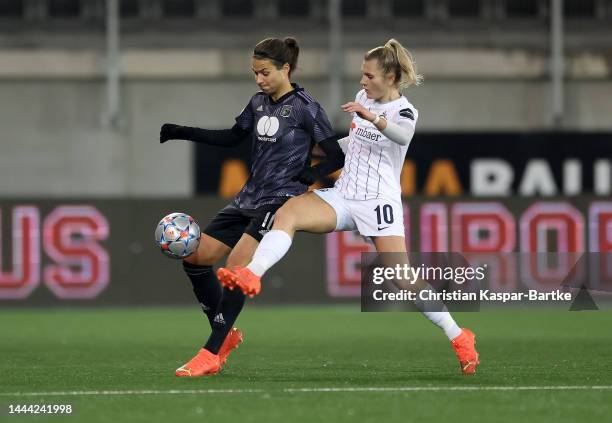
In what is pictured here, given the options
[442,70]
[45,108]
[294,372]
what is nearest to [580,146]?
[442,70]

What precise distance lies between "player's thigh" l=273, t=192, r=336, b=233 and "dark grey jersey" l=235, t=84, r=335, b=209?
28 cm

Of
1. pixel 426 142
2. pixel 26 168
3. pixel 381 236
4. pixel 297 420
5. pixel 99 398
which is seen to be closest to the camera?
pixel 297 420

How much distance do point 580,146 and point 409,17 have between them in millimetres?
4424

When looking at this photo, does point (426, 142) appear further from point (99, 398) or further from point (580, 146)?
point (99, 398)

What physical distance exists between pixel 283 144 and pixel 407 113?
74 centimetres

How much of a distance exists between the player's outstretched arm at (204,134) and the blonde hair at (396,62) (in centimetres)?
98

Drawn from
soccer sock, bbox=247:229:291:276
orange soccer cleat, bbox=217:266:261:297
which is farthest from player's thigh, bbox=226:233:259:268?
orange soccer cleat, bbox=217:266:261:297

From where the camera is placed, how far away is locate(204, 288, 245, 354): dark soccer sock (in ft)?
26.3

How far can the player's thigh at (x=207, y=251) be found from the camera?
27.3 feet

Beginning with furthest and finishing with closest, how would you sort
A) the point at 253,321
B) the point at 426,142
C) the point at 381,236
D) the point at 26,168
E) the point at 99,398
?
the point at 26,168, the point at 426,142, the point at 253,321, the point at 381,236, the point at 99,398

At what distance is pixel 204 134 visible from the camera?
27.8ft

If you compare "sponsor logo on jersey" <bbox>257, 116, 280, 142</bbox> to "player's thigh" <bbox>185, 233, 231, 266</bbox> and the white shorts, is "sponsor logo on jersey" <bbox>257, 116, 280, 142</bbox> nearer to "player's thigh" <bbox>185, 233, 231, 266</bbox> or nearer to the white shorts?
the white shorts

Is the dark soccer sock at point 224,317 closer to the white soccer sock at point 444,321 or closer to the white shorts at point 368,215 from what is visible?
the white shorts at point 368,215

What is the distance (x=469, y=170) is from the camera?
1961 cm
